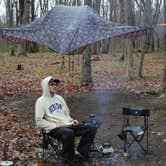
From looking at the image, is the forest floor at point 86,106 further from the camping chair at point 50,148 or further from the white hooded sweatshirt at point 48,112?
the white hooded sweatshirt at point 48,112

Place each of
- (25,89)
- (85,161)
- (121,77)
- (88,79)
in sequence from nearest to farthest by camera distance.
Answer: (85,161)
(25,89)
(88,79)
(121,77)

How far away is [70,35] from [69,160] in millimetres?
4618

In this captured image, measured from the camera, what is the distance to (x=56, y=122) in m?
7.04

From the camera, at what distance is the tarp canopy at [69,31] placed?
10.6 meters

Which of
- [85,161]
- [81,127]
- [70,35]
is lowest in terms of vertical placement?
[85,161]

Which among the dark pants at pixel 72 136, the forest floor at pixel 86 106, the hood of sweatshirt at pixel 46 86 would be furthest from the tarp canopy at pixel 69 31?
the dark pants at pixel 72 136

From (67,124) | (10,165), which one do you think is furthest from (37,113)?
(10,165)

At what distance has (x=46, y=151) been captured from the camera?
24.8 feet

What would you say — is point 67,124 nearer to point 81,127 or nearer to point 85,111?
point 81,127

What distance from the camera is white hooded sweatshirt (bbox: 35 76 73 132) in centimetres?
693

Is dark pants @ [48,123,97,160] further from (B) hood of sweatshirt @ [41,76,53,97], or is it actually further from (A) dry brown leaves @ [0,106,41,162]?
(A) dry brown leaves @ [0,106,41,162]

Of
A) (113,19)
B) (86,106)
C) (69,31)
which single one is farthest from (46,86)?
(113,19)

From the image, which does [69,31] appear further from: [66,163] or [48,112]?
[66,163]

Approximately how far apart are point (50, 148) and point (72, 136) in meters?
1.03
